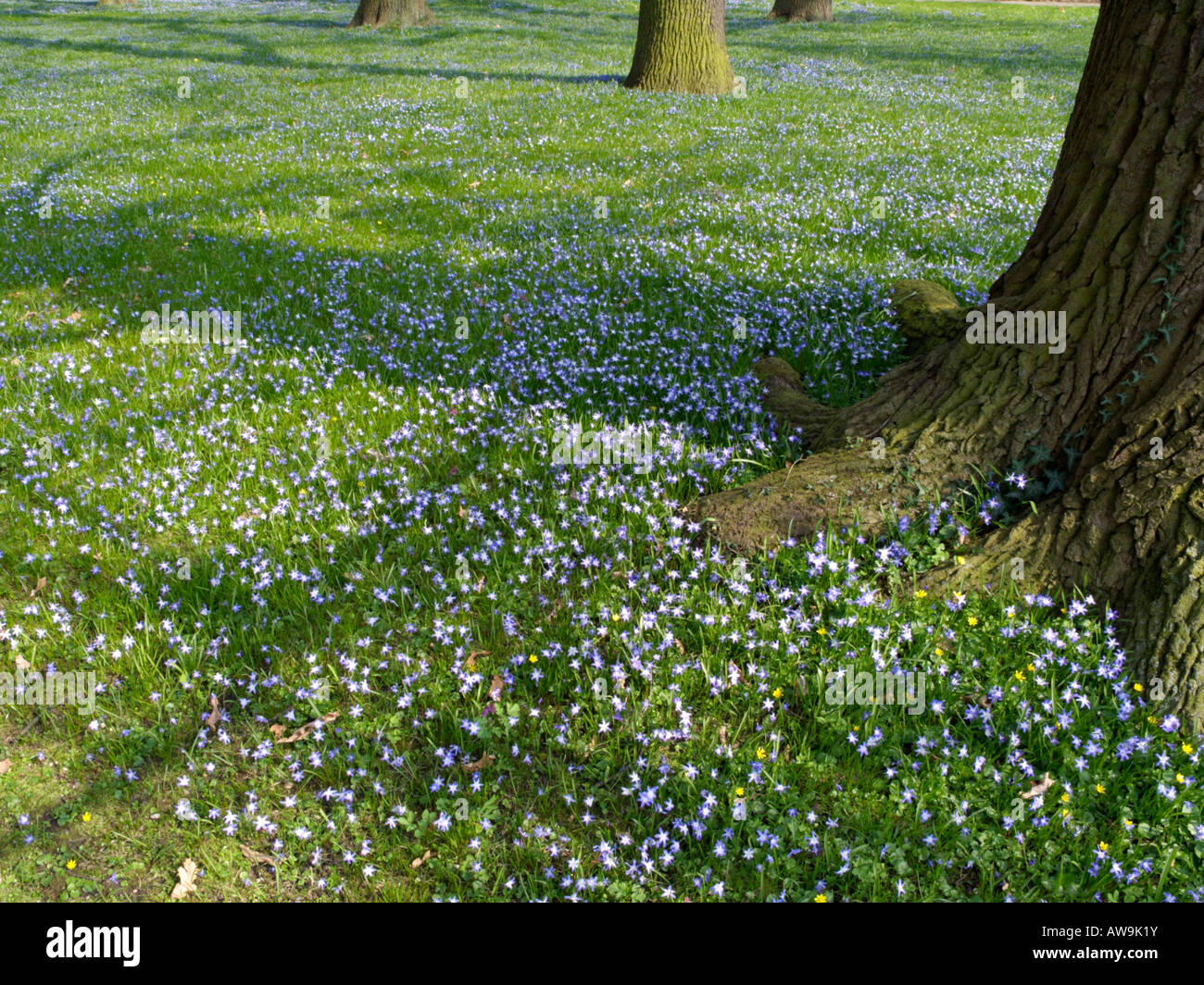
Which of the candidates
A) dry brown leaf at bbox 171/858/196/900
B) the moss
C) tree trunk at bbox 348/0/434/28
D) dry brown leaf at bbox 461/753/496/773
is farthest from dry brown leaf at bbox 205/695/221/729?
tree trunk at bbox 348/0/434/28

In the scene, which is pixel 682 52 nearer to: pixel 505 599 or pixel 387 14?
pixel 387 14

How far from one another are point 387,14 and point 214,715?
31.6 m

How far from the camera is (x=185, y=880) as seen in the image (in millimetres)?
3188

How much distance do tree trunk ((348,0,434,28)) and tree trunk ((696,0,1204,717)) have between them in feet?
99.9

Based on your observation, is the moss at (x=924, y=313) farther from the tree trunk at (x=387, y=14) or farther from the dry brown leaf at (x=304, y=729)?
the tree trunk at (x=387, y=14)

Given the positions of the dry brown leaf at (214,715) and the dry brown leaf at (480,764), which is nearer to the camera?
the dry brown leaf at (480,764)

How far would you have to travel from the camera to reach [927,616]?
156 inches

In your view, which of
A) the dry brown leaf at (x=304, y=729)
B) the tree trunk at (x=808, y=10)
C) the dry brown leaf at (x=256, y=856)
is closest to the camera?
the dry brown leaf at (x=256, y=856)

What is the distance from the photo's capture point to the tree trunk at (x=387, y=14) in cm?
2897

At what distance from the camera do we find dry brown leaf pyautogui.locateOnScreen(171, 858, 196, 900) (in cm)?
316

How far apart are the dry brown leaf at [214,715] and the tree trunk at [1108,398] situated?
2.70 meters

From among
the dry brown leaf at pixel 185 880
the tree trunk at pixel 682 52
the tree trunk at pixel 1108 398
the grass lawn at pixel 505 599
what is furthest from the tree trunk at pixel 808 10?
the dry brown leaf at pixel 185 880

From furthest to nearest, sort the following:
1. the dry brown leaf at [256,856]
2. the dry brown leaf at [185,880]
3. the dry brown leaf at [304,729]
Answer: the dry brown leaf at [304,729] → the dry brown leaf at [256,856] → the dry brown leaf at [185,880]

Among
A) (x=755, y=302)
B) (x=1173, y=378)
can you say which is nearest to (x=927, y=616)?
(x=1173, y=378)
